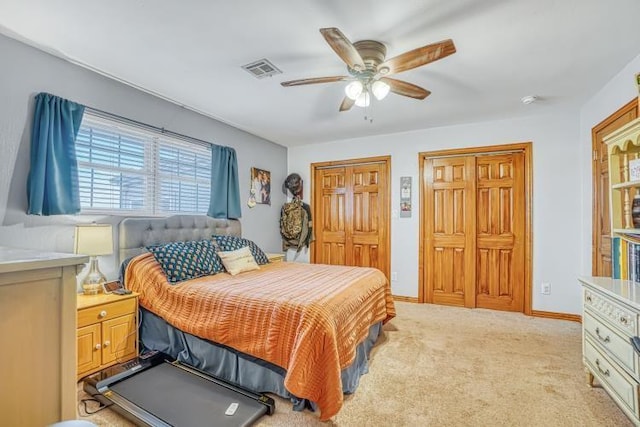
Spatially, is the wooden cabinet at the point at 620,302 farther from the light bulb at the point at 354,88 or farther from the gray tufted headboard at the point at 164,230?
the gray tufted headboard at the point at 164,230

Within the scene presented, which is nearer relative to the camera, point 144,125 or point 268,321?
point 268,321

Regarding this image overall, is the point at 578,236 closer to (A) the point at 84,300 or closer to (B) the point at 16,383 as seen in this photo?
(B) the point at 16,383

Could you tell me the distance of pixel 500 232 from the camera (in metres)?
3.99

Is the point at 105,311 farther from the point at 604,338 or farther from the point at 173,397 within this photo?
the point at 604,338

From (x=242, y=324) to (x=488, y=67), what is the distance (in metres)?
2.78

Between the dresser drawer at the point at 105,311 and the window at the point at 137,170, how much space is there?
86 cm

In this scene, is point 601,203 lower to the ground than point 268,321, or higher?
higher

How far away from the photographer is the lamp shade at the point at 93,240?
230 centimetres

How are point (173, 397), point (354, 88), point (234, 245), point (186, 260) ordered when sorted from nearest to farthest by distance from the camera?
1. point (173, 397)
2. point (354, 88)
3. point (186, 260)
4. point (234, 245)

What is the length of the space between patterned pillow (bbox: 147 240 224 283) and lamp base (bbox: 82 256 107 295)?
41 centimetres

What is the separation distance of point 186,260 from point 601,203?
4124mm

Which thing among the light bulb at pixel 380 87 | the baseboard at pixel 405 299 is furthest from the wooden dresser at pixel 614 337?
the baseboard at pixel 405 299

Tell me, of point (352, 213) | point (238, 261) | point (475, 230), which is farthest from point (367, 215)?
point (238, 261)

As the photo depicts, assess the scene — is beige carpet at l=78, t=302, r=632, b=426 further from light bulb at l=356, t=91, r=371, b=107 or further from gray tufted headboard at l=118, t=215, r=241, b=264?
light bulb at l=356, t=91, r=371, b=107
